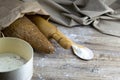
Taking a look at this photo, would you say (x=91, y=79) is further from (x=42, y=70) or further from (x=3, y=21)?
(x=3, y=21)

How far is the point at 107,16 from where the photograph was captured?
875mm

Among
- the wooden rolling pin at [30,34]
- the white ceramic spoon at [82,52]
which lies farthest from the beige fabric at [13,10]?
the white ceramic spoon at [82,52]

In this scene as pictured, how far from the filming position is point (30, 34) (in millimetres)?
719

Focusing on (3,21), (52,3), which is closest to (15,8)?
(3,21)

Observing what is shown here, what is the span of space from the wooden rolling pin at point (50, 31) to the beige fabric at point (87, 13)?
87 millimetres

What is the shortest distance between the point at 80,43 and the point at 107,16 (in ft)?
0.53

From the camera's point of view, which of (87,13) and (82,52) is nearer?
(82,52)

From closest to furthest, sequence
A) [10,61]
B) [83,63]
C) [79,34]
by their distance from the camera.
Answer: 1. [10,61]
2. [83,63]
3. [79,34]

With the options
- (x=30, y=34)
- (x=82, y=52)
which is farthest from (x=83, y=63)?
(x=30, y=34)

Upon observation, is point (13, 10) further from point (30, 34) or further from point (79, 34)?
point (79, 34)

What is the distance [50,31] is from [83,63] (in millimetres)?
130

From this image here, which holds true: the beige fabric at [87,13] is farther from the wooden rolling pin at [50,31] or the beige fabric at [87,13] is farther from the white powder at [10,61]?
the white powder at [10,61]

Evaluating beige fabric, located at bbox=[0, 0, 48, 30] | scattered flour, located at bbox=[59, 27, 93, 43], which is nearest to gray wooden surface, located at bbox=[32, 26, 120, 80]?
scattered flour, located at bbox=[59, 27, 93, 43]

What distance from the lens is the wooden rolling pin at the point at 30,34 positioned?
71 centimetres
